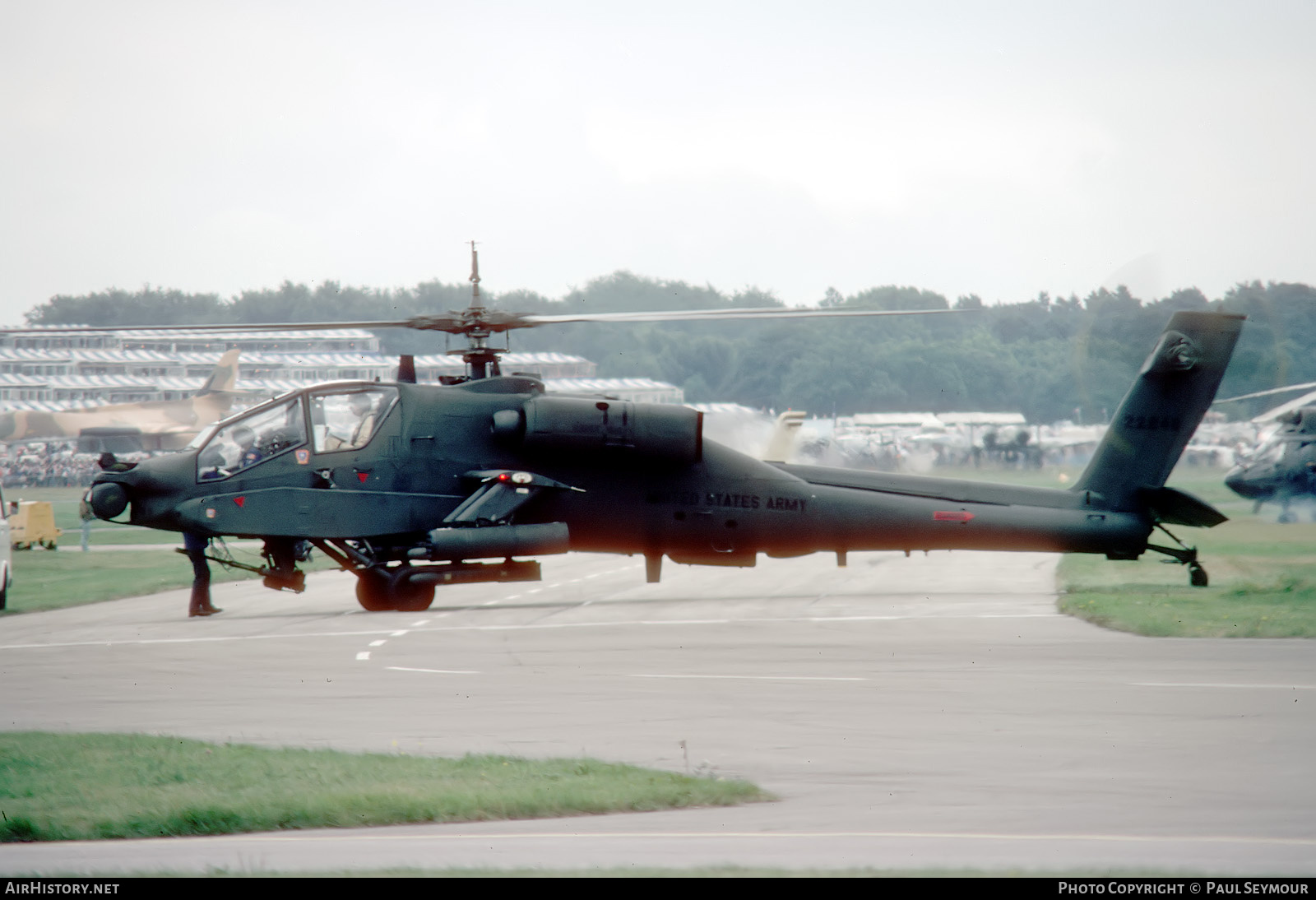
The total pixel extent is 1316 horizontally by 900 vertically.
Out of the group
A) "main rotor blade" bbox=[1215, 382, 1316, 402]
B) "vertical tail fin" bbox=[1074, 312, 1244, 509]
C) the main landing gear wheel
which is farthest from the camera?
"main rotor blade" bbox=[1215, 382, 1316, 402]

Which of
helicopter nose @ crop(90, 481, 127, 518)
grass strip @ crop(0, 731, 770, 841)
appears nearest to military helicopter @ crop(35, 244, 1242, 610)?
helicopter nose @ crop(90, 481, 127, 518)

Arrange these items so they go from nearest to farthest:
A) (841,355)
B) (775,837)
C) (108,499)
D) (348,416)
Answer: (775,837), (108,499), (348,416), (841,355)

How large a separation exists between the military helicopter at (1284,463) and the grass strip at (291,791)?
30.5 m

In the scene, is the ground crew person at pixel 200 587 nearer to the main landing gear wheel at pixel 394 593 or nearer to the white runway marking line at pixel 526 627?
the white runway marking line at pixel 526 627

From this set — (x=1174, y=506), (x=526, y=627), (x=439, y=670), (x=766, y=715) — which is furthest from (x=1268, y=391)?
(x=439, y=670)

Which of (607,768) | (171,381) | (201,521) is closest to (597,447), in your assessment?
(201,521)

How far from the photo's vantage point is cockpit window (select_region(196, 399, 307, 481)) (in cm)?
1514

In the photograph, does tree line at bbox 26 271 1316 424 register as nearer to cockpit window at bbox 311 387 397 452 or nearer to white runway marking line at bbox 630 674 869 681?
cockpit window at bbox 311 387 397 452

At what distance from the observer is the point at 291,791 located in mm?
8852

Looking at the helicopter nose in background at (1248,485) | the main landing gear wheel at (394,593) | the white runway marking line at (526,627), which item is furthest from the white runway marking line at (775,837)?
the helicopter nose in background at (1248,485)

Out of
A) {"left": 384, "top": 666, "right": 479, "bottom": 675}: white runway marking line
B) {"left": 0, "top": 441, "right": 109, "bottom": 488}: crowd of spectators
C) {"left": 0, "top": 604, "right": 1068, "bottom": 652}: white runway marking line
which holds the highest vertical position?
{"left": 384, "top": 666, "right": 479, "bottom": 675}: white runway marking line

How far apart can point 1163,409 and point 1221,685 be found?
6.92 meters

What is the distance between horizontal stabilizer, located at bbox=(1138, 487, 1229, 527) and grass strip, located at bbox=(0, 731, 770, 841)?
1139 cm

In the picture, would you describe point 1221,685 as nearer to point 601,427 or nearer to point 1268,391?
point 601,427
